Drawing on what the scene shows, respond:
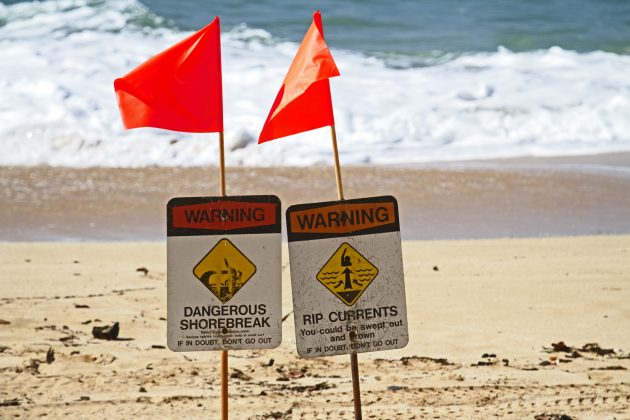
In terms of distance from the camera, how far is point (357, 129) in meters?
14.3

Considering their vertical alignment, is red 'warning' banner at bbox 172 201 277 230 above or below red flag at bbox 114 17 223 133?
below

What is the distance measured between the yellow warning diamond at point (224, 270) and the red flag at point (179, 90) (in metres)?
0.44

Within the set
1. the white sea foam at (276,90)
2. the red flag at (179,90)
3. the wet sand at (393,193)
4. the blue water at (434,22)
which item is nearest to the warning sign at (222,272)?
the red flag at (179,90)

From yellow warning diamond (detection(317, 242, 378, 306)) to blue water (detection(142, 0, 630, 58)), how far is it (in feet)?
51.3

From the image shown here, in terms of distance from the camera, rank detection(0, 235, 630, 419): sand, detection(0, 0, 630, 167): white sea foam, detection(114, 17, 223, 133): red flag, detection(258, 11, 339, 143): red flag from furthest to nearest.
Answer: detection(0, 0, 630, 167): white sea foam, detection(0, 235, 630, 419): sand, detection(114, 17, 223, 133): red flag, detection(258, 11, 339, 143): red flag

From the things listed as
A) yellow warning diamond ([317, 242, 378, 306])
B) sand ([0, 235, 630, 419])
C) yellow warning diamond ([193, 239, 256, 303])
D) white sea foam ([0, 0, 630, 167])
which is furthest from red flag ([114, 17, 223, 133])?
white sea foam ([0, 0, 630, 167])

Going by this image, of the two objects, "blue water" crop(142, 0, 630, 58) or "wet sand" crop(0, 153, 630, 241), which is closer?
"wet sand" crop(0, 153, 630, 241)

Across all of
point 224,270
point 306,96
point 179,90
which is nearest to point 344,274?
point 224,270

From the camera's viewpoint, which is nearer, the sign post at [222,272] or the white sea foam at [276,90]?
the sign post at [222,272]

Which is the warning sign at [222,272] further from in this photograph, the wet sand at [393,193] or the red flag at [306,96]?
the wet sand at [393,193]

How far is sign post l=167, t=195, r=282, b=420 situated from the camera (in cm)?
345

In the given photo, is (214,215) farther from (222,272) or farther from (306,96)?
(306,96)

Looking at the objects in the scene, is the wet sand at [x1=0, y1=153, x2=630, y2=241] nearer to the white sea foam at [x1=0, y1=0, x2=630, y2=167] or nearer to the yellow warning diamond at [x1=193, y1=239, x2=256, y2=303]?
the white sea foam at [x1=0, y1=0, x2=630, y2=167]

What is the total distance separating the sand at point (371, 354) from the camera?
4434 mm
